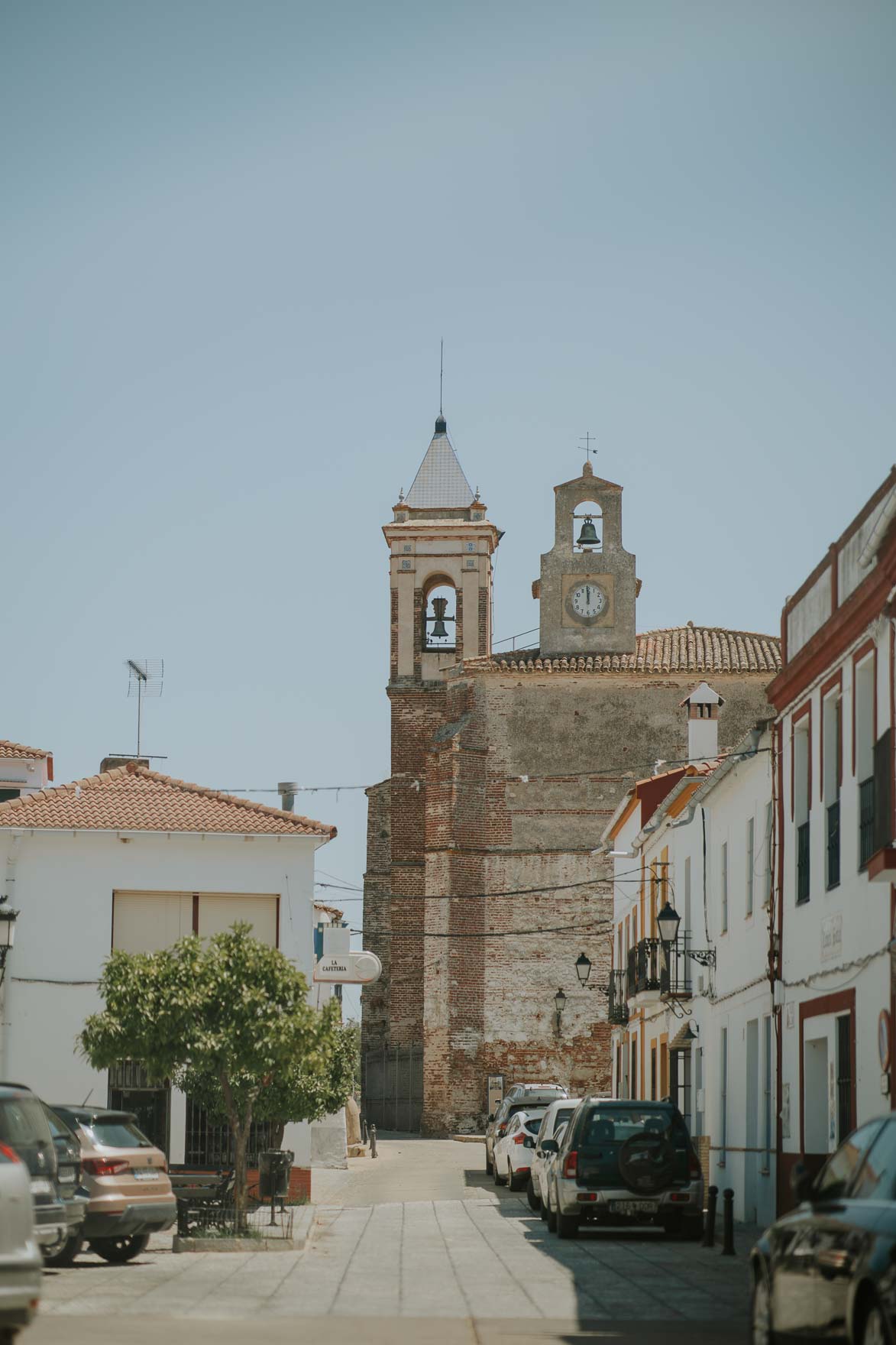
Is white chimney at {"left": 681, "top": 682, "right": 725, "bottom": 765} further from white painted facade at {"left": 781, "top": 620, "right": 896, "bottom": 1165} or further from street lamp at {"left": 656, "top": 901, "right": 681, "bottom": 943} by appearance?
white painted facade at {"left": 781, "top": 620, "right": 896, "bottom": 1165}

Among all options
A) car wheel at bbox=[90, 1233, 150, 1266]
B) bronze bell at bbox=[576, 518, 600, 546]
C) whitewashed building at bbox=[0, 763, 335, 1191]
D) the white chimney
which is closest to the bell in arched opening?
bronze bell at bbox=[576, 518, 600, 546]

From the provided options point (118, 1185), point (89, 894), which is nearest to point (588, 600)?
point (89, 894)

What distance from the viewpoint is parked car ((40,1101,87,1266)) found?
16344mm

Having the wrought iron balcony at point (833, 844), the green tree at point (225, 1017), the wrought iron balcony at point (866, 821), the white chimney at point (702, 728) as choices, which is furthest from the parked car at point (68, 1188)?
the white chimney at point (702, 728)

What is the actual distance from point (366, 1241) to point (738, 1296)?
22.5 feet

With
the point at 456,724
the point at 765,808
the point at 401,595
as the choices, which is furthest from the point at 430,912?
the point at 765,808

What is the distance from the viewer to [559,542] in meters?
54.7

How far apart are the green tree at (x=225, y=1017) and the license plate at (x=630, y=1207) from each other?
144 inches

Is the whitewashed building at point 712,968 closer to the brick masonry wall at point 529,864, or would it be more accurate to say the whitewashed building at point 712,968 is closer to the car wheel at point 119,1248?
the car wheel at point 119,1248

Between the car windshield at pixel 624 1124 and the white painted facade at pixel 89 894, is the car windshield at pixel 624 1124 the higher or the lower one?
the lower one

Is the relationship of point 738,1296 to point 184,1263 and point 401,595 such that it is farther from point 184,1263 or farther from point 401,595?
point 401,595

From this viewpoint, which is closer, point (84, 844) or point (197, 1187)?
point (197, 1187)

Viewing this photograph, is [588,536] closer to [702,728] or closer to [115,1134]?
[702,728]

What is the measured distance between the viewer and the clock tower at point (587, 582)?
5372cm
